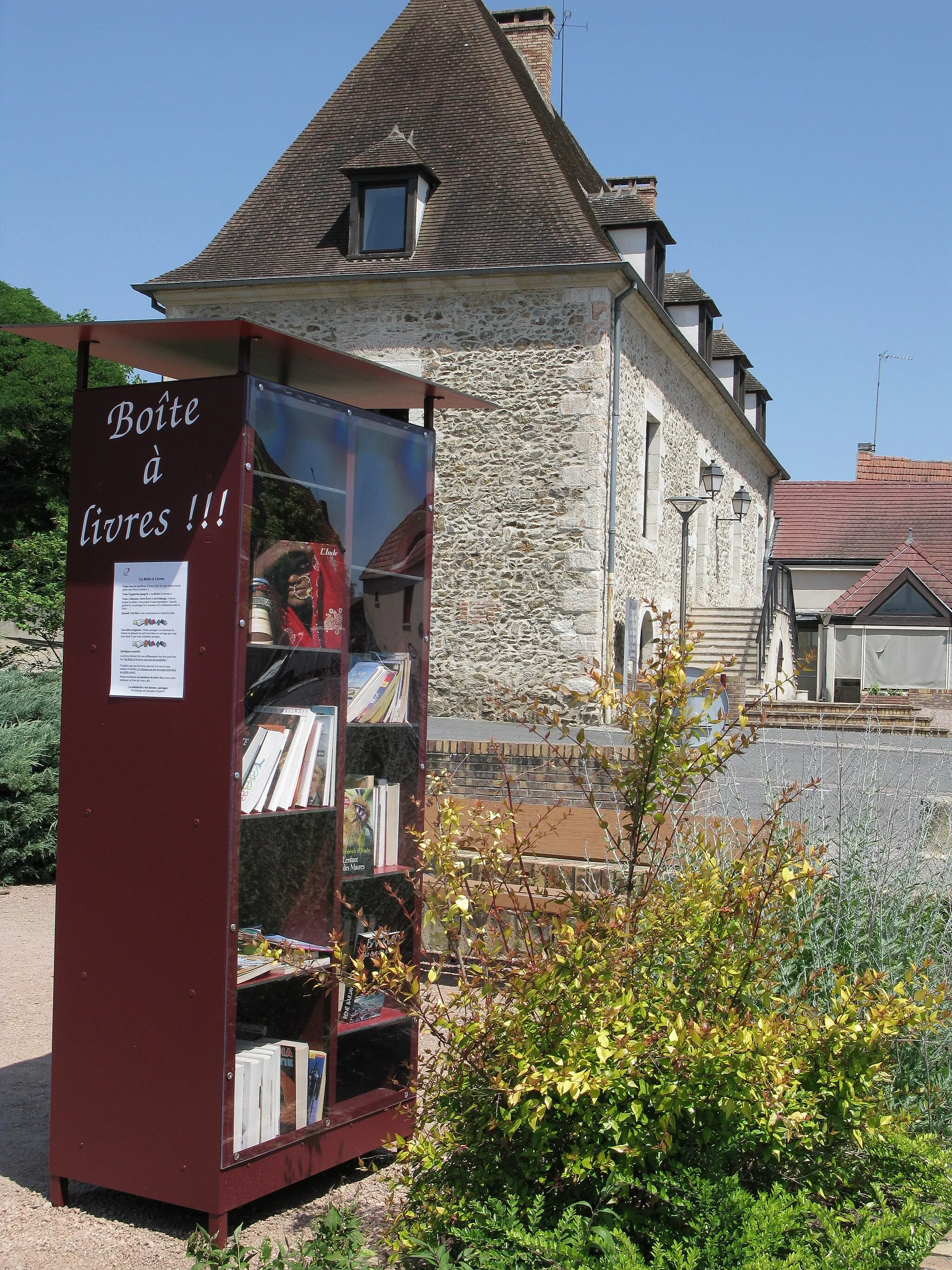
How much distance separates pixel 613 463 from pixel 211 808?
1385 centimetres

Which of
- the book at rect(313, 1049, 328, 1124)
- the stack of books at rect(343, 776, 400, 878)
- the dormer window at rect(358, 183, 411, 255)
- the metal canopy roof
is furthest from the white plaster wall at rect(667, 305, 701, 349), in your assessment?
the book at rect(313, 1049, 328, 1124)

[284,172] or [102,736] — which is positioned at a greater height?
[284,172]

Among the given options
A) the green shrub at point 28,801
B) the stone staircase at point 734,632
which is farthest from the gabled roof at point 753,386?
the green shrub at point 28,801

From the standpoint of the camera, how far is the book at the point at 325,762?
12.3 ft

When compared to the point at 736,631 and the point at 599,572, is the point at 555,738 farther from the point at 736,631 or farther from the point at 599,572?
the point at 736,631

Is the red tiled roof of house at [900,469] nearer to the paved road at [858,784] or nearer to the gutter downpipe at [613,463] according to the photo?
the gutter downpipe at [613,463]

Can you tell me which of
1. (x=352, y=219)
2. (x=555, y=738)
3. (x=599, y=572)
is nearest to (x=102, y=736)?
(x=555, y=738)

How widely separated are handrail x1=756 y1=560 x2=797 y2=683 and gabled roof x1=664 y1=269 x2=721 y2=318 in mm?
5944

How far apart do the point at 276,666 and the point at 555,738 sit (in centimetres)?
1085

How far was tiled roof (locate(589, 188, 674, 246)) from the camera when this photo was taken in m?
18.6

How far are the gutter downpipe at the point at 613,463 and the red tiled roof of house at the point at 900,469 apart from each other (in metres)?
28.3

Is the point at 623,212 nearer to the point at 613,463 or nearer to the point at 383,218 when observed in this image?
the point at 383,218

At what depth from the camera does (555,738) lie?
14.4 m

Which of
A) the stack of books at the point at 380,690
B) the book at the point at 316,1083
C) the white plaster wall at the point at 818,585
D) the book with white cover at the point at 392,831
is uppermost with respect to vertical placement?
the white plaster wall at the point at 818,585
